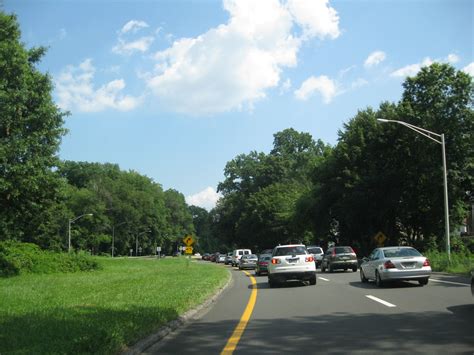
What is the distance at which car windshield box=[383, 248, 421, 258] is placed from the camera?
62.0ft

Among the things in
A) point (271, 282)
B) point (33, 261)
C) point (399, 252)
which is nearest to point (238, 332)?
point (399, 252)

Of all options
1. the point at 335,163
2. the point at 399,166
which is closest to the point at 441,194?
the point at 399,166

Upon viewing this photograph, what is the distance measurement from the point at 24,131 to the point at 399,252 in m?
21.6

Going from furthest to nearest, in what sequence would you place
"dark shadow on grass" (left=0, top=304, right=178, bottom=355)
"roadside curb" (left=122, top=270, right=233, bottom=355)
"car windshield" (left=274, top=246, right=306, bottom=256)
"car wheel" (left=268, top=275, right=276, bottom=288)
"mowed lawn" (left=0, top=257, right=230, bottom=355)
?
"car windshield" (left=274, top=246, right=306, bottom=256) → "car wheel" (left=268, top=275, right=276, bottom=288) → "roadside curb" (left=122, top=270, right=233, bottom=355) → "mowed lawn" (left=0, top=257, right=230, bottom=355) → "dark shadow on grass" (left=0, top=304, right=178, bottom=355)

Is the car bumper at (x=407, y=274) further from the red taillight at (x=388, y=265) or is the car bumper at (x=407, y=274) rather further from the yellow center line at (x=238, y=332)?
the yellow center line at (x=238, y=332)

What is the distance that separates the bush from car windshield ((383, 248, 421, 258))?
22.6 metres

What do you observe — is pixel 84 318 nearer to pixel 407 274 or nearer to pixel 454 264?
pixel 407 274

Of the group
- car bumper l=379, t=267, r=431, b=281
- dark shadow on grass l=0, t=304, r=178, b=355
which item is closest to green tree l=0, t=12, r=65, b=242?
dark shadow on grass l=0, t=304, r=178, b=355

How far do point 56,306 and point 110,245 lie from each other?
376ft

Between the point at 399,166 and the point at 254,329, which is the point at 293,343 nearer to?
the point at 254,329

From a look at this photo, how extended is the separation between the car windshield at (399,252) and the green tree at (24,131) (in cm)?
1920

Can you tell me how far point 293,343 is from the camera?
28.3 ft

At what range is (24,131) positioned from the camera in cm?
3012

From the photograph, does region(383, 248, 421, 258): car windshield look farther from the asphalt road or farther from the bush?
the bush
